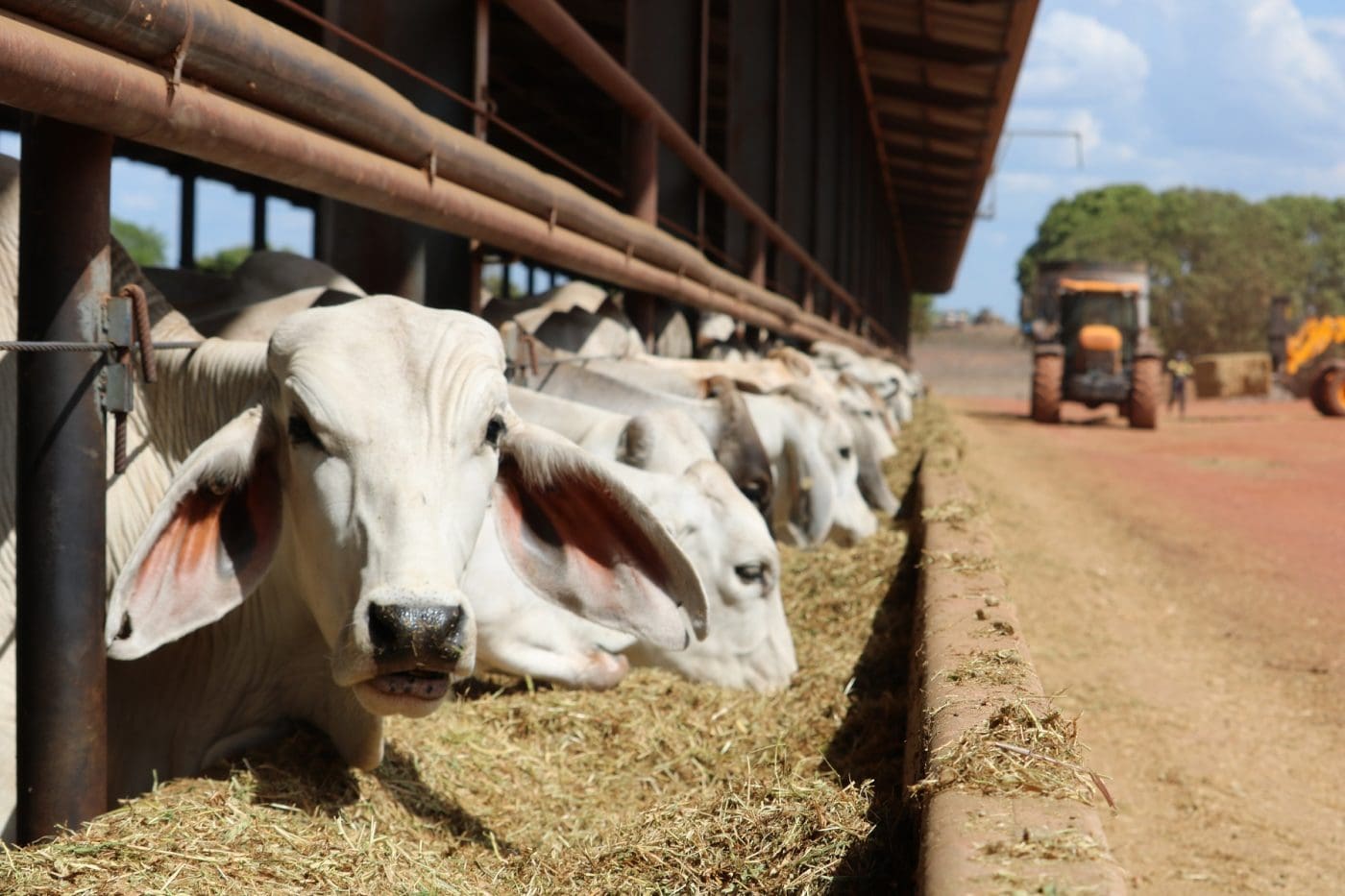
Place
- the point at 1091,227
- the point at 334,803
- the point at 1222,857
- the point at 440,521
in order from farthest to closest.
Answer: the point at 1091,227 < the point at 1222,857 < the point at 334,803 < the point at 440,521

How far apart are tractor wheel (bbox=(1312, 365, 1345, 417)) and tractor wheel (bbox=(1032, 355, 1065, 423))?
7.39 metres

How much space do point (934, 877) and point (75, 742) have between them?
153 cm

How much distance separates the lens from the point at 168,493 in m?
2.53

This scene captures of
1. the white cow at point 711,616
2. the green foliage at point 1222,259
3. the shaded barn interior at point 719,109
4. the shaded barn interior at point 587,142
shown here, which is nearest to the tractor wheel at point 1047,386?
the shaded barn interior at point 719,109

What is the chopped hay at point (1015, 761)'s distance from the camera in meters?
2.45

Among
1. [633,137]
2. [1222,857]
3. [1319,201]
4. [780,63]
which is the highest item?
[1319,201]

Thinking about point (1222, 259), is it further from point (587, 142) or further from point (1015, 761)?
point (1015, 761)

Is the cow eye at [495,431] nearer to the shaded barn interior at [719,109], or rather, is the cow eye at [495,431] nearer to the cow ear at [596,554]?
the cow ear at [596,554]

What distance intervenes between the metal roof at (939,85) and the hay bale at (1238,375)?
13746mm

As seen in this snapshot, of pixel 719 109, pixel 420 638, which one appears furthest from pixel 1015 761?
pixel 719 109

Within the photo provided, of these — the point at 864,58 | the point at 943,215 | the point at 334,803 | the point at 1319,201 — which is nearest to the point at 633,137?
the point at 334,803

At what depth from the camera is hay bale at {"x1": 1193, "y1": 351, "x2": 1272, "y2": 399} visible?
136ft

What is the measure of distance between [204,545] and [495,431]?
58 cm

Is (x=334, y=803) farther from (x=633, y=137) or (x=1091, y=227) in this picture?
(x=1091, y=227)
